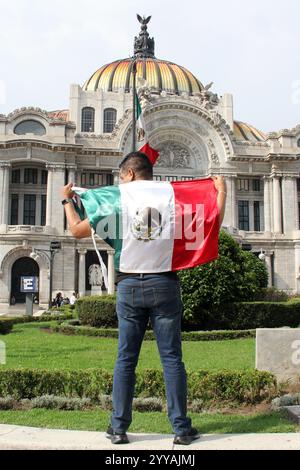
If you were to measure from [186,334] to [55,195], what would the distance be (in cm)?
3127

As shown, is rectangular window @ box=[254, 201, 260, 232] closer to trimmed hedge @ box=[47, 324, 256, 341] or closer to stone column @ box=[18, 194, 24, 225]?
stone column @ box=[18, 194, 24, 225]

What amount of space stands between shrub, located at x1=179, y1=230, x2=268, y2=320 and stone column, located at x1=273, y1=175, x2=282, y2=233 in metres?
30.3

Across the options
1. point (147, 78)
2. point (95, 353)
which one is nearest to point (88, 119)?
point (147, 78)

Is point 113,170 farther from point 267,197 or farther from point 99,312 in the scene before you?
point 99,312

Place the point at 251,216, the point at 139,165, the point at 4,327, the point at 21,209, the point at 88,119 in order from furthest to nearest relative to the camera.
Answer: the point at 88,119, the point at 251,216, the point at 21,209, the point at 4,327, the point at 139,165

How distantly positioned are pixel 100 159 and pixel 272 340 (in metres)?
40.6

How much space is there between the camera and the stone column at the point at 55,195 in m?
45.2

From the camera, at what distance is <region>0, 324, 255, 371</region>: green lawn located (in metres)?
10.8

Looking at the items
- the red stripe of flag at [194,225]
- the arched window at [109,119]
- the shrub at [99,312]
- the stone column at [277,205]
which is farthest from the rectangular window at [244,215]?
the red stripe of flag at [194,225]

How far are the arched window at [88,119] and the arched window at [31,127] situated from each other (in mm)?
8227

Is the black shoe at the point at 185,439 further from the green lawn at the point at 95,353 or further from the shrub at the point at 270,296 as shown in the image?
the shrub at the point at 270,296

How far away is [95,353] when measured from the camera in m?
13.1

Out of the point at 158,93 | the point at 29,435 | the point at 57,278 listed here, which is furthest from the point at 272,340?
the point at 158,93
